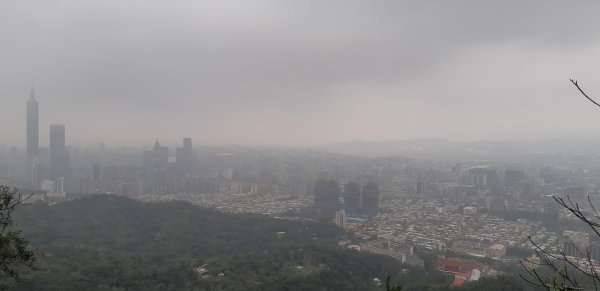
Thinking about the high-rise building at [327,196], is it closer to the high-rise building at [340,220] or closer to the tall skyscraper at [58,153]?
the high-rise building at [340,220]

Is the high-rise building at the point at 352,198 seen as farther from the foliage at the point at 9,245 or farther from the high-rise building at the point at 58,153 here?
the foliage at the point at 9,245

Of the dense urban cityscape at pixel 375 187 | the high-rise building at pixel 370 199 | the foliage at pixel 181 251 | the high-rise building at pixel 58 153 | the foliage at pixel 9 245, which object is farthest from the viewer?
the high-rise building at pixel 58 153

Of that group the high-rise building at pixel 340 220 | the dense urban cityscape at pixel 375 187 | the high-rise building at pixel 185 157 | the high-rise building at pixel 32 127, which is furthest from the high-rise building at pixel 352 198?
the high-rise building at pixel 32 127

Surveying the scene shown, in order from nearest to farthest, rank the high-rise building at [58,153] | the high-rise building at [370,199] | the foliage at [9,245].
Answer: the foliage at [9,245] < the high-rise building at [370,199] < the high-rise building at [58,153]

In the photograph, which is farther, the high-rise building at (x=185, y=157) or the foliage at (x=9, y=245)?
the high-rise building at (x=185, y=157)

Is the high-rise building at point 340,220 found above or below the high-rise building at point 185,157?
below

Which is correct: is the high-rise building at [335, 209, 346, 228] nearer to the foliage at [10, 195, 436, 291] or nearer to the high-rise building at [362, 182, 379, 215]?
the foliage at [10, 195, 436, 291]

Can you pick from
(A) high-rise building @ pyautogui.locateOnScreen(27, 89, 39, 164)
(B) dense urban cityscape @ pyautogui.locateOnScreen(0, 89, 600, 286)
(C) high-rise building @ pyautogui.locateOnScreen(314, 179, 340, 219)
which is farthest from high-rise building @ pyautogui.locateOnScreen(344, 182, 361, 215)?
(A) high-rise building @ pyautogui.locateOnScreen(27, 89, 39, 164)

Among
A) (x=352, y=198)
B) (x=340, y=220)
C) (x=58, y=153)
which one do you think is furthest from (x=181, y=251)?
(x=58, y=153)
